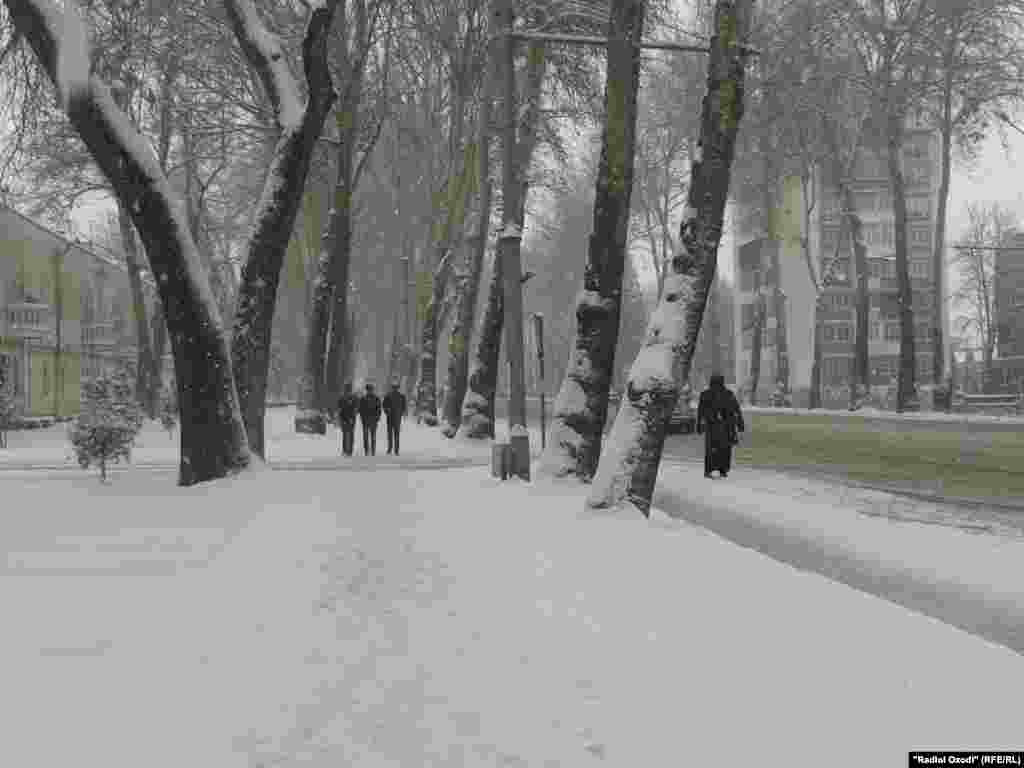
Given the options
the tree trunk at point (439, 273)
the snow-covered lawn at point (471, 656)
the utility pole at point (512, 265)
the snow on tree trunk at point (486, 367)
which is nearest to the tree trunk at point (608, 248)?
the utility pole at point (512, 265)

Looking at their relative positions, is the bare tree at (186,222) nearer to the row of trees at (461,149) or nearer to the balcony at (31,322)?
the row of trees at (461,149)

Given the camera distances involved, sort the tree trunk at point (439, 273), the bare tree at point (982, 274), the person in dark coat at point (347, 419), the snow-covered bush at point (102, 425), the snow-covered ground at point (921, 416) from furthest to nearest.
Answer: the bare tree at point (982, 274) → the snow-covered ground at point (921, 416) → the tree trunk at point (439, 273) → the person in dark coat at point (347, 419) → the snow-covered bush at point (102, 425)

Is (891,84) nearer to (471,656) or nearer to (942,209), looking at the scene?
(942,209)

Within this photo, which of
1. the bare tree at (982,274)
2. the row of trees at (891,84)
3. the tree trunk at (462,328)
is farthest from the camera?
the bare tree at (982,274)

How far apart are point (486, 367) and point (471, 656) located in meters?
16.0

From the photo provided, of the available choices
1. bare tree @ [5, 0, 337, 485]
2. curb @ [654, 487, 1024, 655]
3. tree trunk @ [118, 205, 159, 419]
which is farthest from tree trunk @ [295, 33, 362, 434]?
curb @ [654, 487, 1024, 655]

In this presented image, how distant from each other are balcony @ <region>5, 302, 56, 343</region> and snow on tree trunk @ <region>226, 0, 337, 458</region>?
27.2 m

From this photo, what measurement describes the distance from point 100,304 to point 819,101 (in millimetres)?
34360

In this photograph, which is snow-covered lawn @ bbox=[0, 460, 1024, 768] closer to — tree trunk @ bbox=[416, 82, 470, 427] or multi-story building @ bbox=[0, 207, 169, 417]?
tree trunk @ bbox=[416, 82, 470, 427]

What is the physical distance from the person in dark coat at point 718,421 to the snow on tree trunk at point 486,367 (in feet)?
17.9

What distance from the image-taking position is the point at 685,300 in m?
10.2

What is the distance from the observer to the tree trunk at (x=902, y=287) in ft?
117

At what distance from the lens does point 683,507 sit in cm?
1332

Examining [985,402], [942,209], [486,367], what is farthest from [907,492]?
[985,402]
